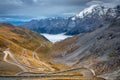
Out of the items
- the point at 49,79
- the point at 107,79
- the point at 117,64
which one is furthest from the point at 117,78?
the point at 117,64

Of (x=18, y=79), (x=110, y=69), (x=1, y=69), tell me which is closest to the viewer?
(x=18, y=79)

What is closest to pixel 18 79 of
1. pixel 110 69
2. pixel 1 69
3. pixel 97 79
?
pixel 1 69

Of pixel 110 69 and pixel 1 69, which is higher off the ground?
pixel 1 69

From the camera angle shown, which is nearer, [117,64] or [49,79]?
[49,79]

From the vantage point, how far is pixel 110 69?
19650cm

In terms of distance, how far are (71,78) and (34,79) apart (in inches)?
834

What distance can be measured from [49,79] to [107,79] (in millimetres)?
31926

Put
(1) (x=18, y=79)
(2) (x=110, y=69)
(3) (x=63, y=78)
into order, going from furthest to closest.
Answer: (2) (x=110, y=69) → (3) (x=63, y=78) → (1) (x=18, y=79)

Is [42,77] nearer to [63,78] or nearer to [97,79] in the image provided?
[63,78]

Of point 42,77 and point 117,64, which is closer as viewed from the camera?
point 42,77

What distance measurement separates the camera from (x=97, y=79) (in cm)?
15812

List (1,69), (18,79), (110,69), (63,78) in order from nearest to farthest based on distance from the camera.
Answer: (18,79) < (63,78) < (1,69) < (110,69)

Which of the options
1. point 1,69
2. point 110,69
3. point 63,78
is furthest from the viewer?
point 110,69

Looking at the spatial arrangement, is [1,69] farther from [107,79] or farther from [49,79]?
[107,79]
